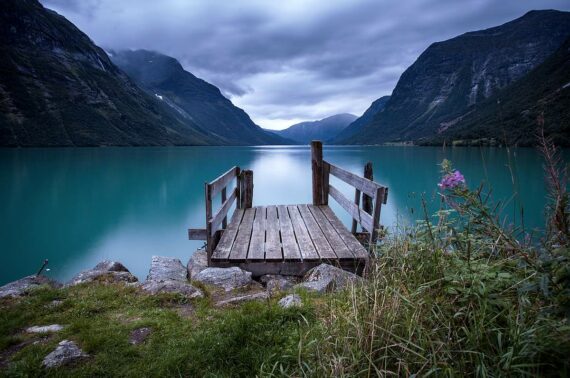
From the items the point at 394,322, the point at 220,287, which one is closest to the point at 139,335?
the point at 220,287

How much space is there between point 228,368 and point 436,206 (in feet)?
47.2

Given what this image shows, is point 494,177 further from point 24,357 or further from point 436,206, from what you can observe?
point 24,357

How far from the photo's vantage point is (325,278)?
13.4ft

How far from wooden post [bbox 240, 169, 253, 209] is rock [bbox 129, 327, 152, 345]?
18.6 feet

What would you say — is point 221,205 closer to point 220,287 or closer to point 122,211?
point 220,287

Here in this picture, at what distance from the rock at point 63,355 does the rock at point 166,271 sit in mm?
2396

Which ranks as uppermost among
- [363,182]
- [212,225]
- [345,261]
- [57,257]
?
[363,182]

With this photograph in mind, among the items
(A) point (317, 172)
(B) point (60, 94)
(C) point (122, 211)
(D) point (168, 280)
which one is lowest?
(C) point (122, 211)

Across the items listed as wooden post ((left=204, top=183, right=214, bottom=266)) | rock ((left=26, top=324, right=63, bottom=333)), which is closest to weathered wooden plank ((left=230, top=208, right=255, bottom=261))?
wooden post ((left=204, top=183, right=214, bottom=266))

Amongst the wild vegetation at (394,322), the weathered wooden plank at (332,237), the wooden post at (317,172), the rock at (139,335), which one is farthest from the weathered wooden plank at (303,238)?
the rock at (139,335)

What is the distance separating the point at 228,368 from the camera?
2436 mm

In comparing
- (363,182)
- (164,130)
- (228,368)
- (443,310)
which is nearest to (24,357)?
(228,368)

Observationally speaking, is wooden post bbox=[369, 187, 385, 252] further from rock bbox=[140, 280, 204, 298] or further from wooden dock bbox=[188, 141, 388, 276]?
rock bbox=[140, 280, 204, 298]

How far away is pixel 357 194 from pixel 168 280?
475 centimetres
